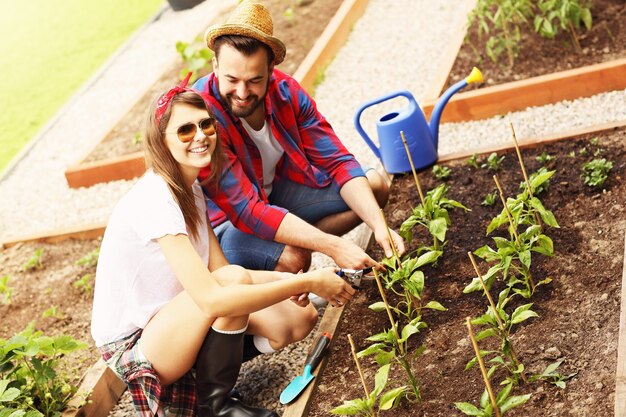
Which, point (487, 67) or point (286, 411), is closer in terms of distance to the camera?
point (286, 411)

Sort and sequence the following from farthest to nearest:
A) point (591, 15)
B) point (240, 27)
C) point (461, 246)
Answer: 1. point (591, 15)
2. point (461, 246)
3. point (240, 27)

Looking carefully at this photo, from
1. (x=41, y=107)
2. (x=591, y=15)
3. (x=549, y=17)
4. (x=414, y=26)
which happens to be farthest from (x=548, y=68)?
(x=41, y=107)

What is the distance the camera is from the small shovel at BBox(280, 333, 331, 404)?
3.13 meters

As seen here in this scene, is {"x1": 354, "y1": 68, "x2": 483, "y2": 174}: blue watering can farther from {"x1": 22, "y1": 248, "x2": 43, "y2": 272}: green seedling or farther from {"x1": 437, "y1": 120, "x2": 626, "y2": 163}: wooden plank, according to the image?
{"x1": 22, "y1": 248, "x2": 43, "y2": 272}: green seedling

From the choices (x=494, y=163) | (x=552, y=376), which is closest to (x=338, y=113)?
(x=494, y=163)

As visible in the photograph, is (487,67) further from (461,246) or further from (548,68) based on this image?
(461,246)

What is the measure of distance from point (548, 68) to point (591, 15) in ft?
2.09

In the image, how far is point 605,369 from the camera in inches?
106

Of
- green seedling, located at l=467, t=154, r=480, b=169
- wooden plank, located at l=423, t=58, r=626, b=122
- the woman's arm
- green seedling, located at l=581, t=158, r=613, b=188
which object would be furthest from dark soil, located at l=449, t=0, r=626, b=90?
the woman's arm

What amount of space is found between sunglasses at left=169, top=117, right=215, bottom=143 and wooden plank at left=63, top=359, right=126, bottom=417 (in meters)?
1.08

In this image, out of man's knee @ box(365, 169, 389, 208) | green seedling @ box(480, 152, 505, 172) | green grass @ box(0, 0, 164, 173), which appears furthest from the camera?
green grass @ box(0, 0, 164, 173)

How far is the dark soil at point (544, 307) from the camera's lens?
276 centimetres

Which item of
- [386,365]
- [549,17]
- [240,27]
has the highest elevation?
[240,27]

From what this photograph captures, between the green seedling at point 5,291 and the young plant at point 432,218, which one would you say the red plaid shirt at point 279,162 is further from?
the green seedling at point 5,291
